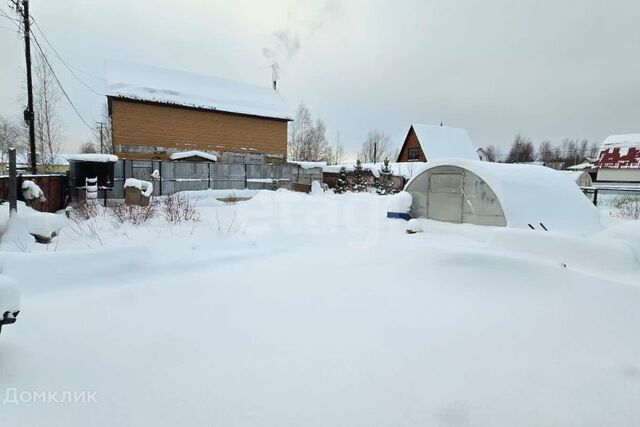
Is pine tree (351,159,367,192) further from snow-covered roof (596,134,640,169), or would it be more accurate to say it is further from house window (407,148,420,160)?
snow-covered roof (596,134,640,169)

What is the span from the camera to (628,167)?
2805 centimetres

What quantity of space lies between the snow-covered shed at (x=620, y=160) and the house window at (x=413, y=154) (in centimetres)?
1554

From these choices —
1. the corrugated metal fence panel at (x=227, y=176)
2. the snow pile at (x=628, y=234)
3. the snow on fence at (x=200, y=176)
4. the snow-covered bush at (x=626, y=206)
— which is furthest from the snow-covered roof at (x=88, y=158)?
the snow-covered bush at (x=626, y=206)

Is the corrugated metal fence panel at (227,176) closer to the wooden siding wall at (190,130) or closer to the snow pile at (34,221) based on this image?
the wooden siding wall at (190,130)

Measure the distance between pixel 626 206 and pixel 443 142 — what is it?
21562 millimetres

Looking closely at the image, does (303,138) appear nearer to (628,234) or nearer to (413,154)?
(413,154)

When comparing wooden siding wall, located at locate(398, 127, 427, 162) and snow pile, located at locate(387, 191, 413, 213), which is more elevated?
wooden siding wall, located at locate(398, 127, 427, 162)

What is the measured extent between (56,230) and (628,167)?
37463 mm

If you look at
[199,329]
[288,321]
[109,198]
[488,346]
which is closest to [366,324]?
[288,321]

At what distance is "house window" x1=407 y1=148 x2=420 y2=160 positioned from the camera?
3451cm

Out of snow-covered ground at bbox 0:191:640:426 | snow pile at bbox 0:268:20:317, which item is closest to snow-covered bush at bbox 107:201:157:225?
snow-covered ground at bbox 0:191:640:426

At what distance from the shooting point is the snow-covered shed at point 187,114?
19.2 m

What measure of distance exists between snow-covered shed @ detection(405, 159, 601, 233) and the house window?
962 inches

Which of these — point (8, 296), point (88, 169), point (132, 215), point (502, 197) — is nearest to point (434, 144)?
point (502, 197)
